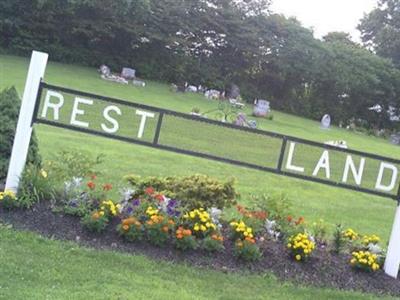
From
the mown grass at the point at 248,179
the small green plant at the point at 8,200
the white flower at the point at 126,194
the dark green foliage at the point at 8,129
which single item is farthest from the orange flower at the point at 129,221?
the mown grass at the point at 248,179

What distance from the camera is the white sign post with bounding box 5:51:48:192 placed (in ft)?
18.4

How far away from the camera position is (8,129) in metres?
6.02

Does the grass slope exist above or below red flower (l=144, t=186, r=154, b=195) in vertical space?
below

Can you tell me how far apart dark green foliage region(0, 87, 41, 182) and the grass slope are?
1.09m

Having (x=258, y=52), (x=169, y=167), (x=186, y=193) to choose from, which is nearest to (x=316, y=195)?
(x=169, y=167)

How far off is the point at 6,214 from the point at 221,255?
198cm

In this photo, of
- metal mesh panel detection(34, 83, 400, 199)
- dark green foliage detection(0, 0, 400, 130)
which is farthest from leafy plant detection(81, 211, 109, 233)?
dark green foliage detection(0, 0, 400, 130)

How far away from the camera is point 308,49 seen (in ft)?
132

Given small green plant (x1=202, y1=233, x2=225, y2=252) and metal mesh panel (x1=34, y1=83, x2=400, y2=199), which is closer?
small green plant (x1=202, y1=233, x2=225, y2=252)

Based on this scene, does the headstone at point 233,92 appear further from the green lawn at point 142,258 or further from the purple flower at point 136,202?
the purple flower at point 136,202

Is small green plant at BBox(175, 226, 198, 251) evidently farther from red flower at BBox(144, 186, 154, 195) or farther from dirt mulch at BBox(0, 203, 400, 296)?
red flower at BBox(144, 186, 154, 195)

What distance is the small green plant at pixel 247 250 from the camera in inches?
208

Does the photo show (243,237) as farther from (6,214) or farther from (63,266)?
(6,214)

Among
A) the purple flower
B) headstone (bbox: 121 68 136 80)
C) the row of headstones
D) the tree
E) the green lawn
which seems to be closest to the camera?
the green lawn
